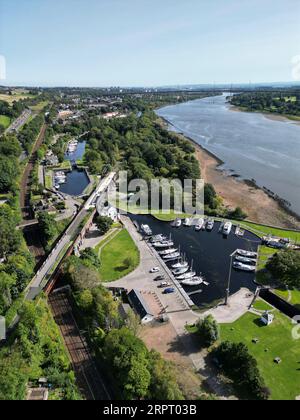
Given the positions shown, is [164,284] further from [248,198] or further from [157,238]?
[248,198]

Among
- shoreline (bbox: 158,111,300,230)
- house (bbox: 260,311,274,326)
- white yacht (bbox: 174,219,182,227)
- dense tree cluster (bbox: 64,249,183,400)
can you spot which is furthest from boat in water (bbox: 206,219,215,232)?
dense tree cluster (bbox: 64,249,183,400)

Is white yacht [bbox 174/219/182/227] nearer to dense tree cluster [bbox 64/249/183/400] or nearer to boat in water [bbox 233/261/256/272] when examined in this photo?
boat in water [bbox 233/261/256/272]

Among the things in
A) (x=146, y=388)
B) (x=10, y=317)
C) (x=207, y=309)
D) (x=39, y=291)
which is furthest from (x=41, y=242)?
(x=146, y=388)

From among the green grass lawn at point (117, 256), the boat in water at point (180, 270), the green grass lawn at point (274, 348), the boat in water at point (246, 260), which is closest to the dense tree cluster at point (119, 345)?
the green grass lawn at point (117, 256)

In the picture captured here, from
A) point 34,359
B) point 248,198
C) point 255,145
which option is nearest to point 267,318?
point 34,359

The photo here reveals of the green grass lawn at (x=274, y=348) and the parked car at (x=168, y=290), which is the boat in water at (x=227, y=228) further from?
the green grass lawn at (x=274, y=348)

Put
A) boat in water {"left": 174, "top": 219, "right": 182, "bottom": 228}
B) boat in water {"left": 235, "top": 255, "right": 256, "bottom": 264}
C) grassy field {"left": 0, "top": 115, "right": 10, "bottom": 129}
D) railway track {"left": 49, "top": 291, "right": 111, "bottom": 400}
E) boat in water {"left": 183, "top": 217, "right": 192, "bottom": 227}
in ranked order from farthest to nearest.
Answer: grassy field {"left": 0, "top": 115, "right": 10, "bottom": 129} → boat in water {"left": 183, "top": 217, "right": 192, "bottom": 227} → boat in water {"left": 174, "top": 219, "right": 182, "bottom": 228} → boat in water {"left": 235, "top": 255, "right": 256, "bottom": 264} → railway track {"left": 49, "top": 291, "right": 111, "bottom": 400}

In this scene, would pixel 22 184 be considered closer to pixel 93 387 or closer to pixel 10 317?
pixel 10 317
